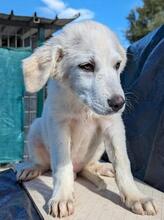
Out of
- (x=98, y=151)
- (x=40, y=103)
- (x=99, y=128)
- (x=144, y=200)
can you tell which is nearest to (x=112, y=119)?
(x=99, y=128)

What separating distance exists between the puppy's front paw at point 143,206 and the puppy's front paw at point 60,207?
0.22m

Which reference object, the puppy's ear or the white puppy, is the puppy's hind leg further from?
the puppy's ear

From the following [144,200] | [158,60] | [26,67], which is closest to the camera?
[144,200]

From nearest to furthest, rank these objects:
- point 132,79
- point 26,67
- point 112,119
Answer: point 26,67, point 112,119, point 132,79

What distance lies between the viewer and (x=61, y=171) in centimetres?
175

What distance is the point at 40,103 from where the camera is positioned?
457 centimetres

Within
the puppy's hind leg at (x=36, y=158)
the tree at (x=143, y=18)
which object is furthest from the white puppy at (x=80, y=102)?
the tree at (x=143, y=18)

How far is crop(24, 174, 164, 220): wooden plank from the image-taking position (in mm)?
1555

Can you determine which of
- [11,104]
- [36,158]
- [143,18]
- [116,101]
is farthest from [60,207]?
[143,18]

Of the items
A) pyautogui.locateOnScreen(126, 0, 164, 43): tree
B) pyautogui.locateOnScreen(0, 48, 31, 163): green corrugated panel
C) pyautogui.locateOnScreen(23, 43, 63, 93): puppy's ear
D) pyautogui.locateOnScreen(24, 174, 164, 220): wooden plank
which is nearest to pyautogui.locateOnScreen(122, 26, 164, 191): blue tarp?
pyautogui.locateOnScreen(24, 174, 164, 220): wooden plank

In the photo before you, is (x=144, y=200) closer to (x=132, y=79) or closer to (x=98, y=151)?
(x=98, y=151)

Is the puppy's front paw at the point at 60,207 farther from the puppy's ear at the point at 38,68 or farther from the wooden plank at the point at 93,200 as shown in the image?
the puppy's ear at the point at 38,68

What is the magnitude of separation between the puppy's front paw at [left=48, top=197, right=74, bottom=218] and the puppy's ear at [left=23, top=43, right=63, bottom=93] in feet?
1.52

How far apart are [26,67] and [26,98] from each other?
292cm
